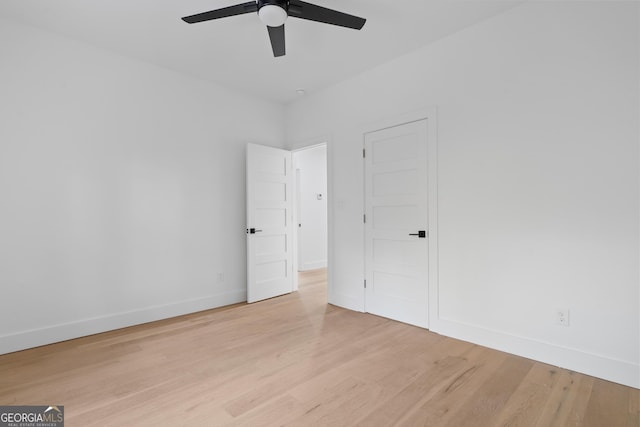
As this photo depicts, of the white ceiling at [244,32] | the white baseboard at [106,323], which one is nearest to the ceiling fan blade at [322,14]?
the white ceiling at [244,32]

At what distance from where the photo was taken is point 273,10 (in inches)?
81.0

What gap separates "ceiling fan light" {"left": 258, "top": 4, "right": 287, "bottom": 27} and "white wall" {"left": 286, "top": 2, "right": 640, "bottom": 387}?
5.48 feet

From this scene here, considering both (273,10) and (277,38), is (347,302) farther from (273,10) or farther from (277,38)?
(273,10)

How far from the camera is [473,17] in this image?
2.69m

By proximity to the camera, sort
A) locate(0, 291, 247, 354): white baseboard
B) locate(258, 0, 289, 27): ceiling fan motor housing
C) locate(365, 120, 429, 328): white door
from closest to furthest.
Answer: locate(258, 0, 289, 27): ceiling fan motor housing < locate(0, 291, 247, 354): white baseboard < locate(365, 120, 429, 328): white door

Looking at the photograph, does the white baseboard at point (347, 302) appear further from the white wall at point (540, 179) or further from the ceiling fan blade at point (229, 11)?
the ceiling fan blade at point (229, 11)

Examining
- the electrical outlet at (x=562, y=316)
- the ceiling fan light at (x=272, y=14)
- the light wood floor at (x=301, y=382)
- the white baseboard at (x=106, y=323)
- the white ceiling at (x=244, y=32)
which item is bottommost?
the light wood floor at (x=301, y=382)

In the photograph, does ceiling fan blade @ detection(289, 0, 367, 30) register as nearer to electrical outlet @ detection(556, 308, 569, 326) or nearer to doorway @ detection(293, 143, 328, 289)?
electrical outlet @ detection(556, 308, 569, 326)

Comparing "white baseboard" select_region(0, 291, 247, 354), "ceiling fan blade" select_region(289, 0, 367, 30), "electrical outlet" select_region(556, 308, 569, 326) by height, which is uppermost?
"ceiling fan blade" select_region(289, 0, 367, 30)

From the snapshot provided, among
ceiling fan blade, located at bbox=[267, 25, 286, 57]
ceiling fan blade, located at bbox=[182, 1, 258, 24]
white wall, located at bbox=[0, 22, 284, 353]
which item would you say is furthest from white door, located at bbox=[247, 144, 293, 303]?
ceiling fan blade, located at bbox=[182, 1, 258, 24]

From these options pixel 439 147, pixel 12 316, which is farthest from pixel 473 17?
pixel 12 316

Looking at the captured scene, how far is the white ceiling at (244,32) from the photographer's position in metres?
2.53

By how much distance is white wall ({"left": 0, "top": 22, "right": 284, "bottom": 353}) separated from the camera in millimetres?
2740

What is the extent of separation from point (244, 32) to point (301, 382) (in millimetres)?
3019
